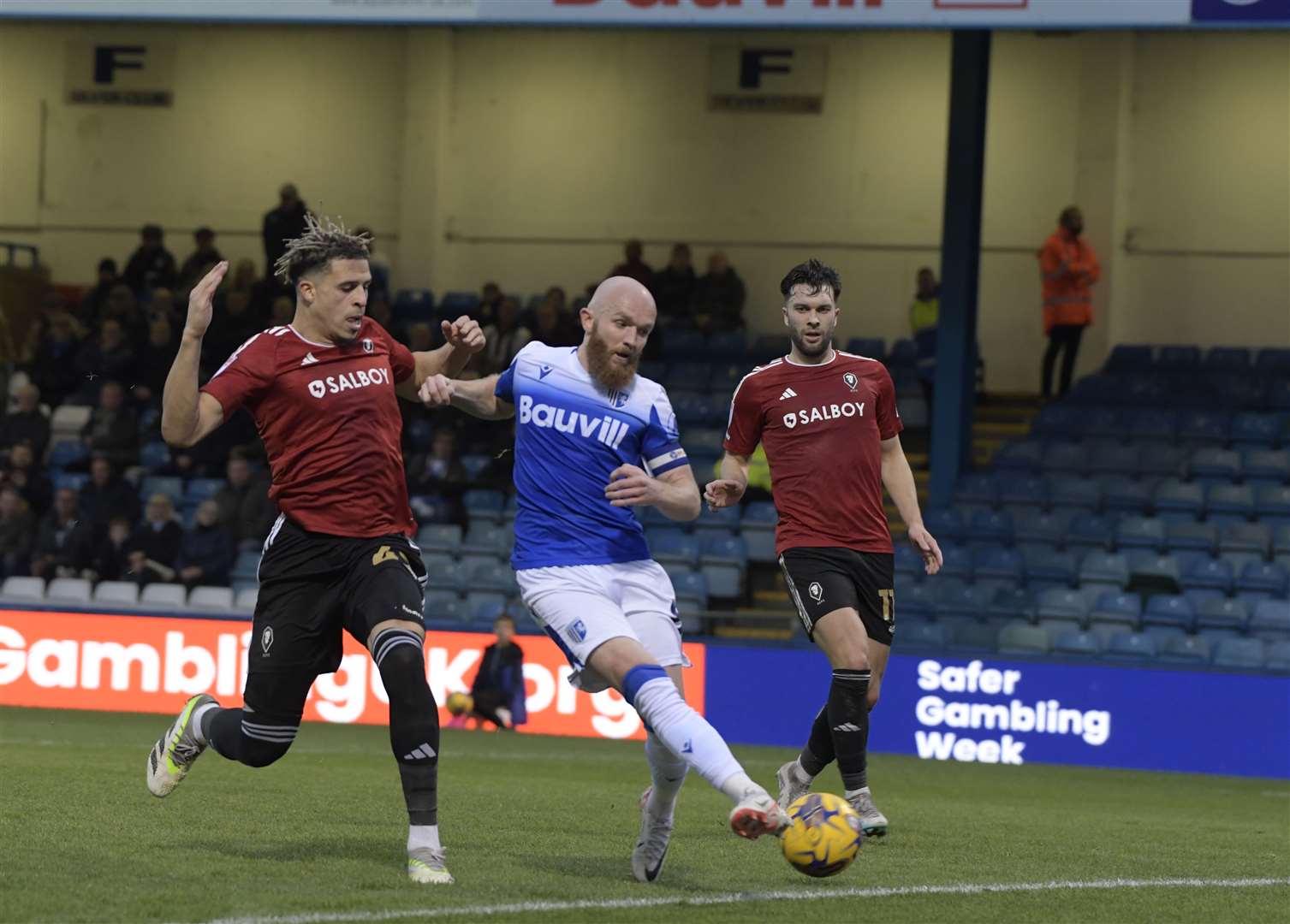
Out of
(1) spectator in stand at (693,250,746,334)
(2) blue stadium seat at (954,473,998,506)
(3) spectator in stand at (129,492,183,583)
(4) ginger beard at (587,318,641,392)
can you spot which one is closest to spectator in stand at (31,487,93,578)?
(3) spectator in stand at (129,492,183,583)

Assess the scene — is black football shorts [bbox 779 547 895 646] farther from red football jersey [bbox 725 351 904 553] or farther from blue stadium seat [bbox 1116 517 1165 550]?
blue stadium seat [bbox 1116 517 1165 550]

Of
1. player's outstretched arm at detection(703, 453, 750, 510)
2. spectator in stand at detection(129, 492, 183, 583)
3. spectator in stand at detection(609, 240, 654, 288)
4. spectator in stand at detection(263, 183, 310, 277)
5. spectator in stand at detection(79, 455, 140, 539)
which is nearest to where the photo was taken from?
player's outstretched arm at detection(703, 453, 750, 510)

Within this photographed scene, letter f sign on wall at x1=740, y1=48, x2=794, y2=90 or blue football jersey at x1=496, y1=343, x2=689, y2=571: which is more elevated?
letter f sign on wall at x1=740, y1=48, x2=794, y2=90

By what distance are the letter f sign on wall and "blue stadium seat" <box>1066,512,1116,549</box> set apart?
8.77 metres

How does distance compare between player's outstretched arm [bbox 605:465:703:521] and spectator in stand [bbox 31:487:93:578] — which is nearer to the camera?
player's outstretched arm [bbox 605:465:703:521]

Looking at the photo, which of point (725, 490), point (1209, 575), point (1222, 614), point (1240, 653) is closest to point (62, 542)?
point (1209, 575)

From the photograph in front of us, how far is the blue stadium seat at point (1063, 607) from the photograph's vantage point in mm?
18109

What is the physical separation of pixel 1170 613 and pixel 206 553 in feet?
30.2

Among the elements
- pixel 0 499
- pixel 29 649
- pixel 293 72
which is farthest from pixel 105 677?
pixel 293 72

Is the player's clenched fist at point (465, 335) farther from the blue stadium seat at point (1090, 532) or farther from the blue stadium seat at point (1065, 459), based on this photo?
the blue stadium seat at point (1065, 459)

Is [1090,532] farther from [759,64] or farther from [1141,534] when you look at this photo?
[759,64]

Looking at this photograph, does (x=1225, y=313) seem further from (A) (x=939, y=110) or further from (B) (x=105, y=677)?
(B) (x=105, y=677)

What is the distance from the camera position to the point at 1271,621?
17.5 meters

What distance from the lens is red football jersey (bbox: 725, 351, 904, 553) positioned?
29.3ft
